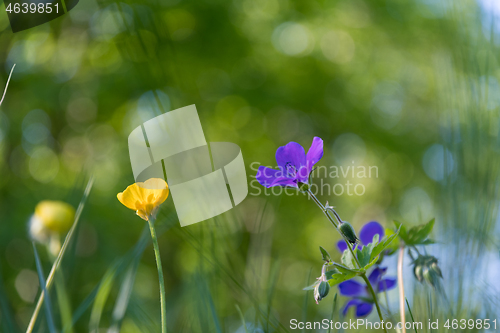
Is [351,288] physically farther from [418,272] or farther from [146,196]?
[146,196]

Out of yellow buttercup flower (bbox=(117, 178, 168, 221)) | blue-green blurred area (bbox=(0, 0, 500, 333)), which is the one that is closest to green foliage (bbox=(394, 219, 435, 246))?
yellow buttercup flower (bbox=(117, 178, 168, 221))

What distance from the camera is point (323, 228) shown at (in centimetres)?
376

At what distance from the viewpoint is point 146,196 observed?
297mm

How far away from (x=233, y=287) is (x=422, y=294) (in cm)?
22

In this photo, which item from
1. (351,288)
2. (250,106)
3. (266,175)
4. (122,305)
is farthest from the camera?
(250,106)

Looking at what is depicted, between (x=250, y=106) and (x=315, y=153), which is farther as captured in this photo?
(x=250, y=106)

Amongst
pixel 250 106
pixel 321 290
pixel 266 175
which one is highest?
pixel 250 106

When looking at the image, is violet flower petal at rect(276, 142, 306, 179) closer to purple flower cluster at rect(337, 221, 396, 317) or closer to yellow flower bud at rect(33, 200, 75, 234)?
purple flower cluster at rect(337, 221, 396, 317)

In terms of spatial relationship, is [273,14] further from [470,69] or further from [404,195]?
[470,69]

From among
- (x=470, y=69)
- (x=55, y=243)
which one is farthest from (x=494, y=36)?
(x=55, y=243)

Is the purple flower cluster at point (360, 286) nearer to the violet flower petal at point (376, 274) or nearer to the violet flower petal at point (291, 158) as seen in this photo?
the violet flower petal at point (376, 274)

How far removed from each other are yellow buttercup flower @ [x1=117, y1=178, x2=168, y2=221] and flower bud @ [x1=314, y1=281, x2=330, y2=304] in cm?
16

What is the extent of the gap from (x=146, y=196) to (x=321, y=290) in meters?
0.18

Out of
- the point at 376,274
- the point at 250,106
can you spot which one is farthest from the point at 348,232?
the point at 250,106
